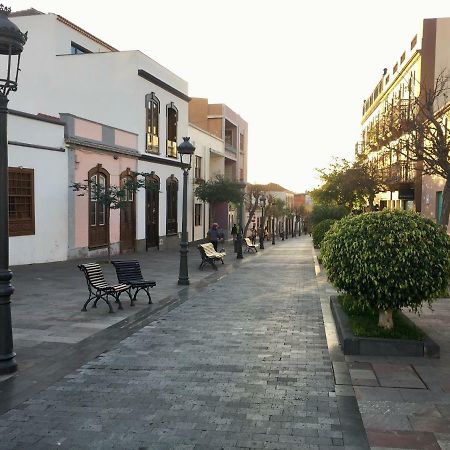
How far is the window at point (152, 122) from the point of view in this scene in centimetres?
2522

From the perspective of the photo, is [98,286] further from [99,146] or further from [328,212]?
[328,212]

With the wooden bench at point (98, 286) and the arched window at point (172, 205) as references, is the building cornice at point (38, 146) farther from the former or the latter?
the arched window at point (172, 205)

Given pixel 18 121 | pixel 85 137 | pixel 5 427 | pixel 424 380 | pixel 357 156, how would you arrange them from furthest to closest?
1. pixel 357 156
2. pixel 85 137
3. pixel 18 121
4. pixel 424 380
5. pixel 5 427

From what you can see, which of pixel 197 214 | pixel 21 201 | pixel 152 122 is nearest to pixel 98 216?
pixel 21 201

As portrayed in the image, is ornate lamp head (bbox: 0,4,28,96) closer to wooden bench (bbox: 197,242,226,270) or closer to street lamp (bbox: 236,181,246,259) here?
wooden bench (bbox: 197,242,226,270)

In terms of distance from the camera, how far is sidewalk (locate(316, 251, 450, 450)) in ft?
14.1

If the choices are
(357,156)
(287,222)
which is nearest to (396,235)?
(357,156)

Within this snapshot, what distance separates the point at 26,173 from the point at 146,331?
10626mm

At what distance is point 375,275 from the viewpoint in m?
6.65

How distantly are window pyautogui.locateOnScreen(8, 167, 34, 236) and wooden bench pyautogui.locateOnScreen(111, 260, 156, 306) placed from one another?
6978 mm

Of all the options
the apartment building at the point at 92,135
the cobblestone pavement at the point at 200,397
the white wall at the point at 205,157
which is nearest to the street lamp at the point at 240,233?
the white wall at the point at 205,157

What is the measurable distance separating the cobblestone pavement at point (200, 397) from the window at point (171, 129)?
67.9 feet

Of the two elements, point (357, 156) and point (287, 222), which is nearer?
point (357, 156)

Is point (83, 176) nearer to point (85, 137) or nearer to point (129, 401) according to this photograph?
point (85, 137)
